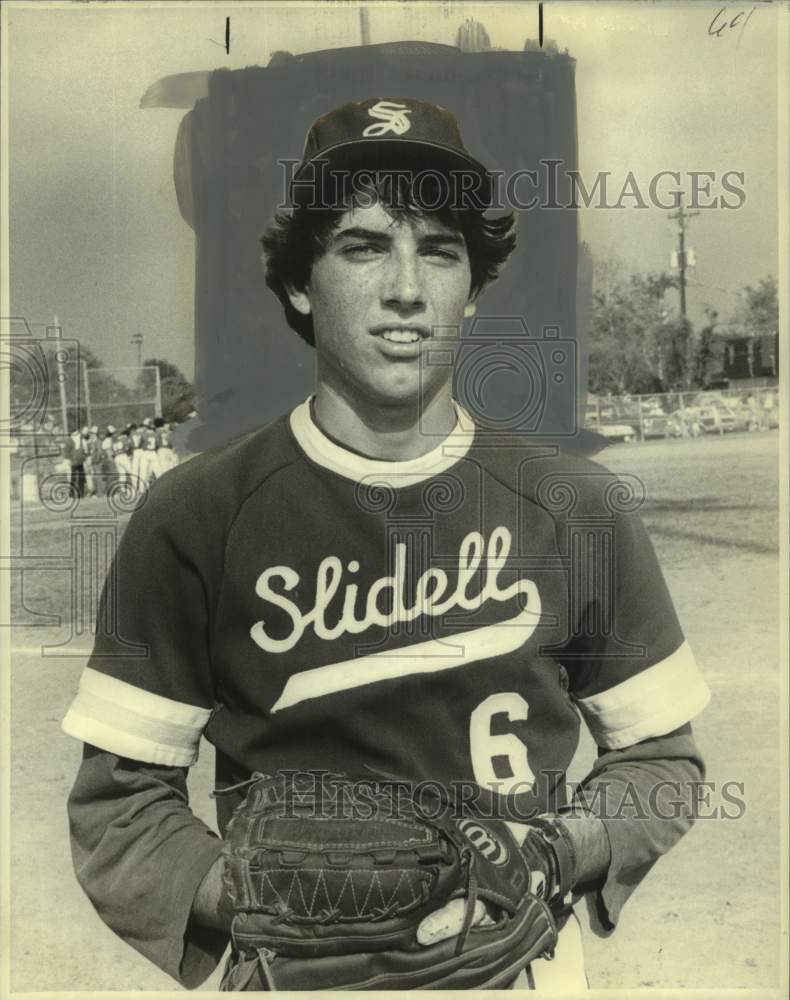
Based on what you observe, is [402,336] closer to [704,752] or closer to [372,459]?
[372,459]

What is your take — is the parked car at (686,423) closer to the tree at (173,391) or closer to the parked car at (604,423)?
the parked car at (604,423)

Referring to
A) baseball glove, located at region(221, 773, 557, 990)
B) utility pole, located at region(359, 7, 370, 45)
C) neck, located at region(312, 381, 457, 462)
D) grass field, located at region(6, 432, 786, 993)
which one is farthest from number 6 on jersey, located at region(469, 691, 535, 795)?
utility pole, located at region(359, 7, 370, 45)

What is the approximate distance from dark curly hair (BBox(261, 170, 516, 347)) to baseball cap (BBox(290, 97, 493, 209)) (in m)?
0.04

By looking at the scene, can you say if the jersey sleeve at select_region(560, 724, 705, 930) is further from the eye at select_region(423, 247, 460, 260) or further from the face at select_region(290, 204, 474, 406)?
the eye at select_region(423, 247, 460, 260)

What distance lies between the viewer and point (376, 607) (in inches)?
115

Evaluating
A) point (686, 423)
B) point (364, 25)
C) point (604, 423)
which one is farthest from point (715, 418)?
point (364, 25)

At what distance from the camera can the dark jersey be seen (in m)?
2.86

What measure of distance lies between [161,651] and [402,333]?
1.08 metres

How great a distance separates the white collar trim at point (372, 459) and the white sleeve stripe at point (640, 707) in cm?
78

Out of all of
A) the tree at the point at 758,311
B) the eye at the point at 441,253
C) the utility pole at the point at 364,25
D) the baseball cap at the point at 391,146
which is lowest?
the tree at the point at 758,311

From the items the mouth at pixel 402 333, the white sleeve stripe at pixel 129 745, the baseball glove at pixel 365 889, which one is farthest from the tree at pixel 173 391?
the baseball glove at pixel 365 889

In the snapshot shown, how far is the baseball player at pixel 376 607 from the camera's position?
113 inches

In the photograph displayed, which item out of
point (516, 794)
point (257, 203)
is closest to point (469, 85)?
point (257, 203)

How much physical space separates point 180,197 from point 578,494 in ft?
4.68
